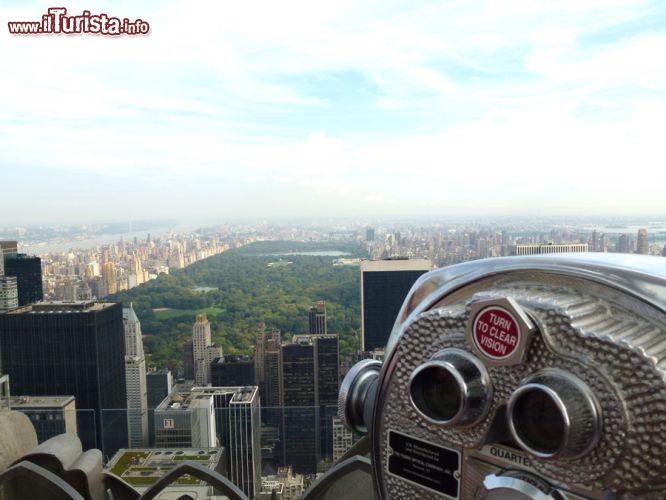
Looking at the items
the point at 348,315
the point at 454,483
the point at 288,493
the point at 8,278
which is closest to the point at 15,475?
the point at 288,493

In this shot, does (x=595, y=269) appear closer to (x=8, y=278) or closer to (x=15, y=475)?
(x=15, y=475)

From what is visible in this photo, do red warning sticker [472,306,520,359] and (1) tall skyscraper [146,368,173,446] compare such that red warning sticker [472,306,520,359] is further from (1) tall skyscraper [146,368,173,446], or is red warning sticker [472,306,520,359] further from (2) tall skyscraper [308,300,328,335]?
(2) tall skyscraper [308,300,328,335]

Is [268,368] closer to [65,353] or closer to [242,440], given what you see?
[65,353]

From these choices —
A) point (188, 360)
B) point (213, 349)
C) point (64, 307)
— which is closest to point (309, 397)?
point (188, 360)

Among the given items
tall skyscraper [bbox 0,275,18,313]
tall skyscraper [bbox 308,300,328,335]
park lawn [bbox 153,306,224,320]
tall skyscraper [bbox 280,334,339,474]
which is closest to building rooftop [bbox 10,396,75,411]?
tall skyscraper [bbox 280,334,339,474]

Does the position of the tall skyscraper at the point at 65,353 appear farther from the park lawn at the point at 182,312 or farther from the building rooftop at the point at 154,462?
the building rooftop at the point at 154,462

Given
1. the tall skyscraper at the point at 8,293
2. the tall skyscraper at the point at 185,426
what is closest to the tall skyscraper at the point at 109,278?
the tall skyscraper at the point at 8,293
